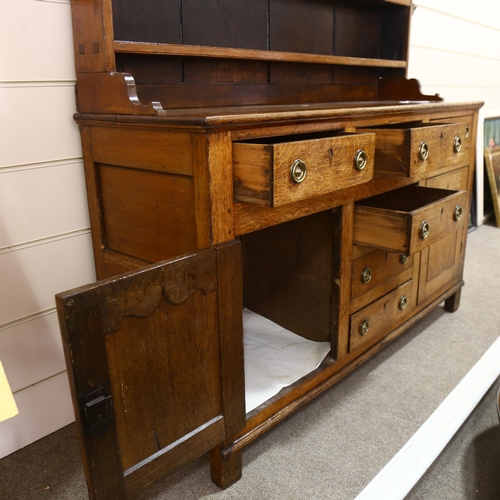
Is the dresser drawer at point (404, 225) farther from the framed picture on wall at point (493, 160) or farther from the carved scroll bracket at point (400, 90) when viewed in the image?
the framed picture on wall at point (493, 160)

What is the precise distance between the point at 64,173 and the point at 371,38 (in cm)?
143

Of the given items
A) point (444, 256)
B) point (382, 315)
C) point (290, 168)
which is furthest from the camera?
point (444, 256)

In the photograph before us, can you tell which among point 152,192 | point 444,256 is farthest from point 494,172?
point 152,192

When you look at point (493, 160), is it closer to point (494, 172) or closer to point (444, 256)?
point (494, 172)

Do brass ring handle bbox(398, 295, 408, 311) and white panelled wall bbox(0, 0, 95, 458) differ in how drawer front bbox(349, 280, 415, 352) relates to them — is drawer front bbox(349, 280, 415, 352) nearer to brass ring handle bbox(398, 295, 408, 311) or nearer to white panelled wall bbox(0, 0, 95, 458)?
brass ring handle bbox(398, 295, 408, 311)

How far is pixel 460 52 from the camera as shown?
3.17 meters

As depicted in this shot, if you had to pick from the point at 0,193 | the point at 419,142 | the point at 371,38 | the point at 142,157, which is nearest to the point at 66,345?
the point at 142,157

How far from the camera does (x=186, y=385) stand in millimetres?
1044

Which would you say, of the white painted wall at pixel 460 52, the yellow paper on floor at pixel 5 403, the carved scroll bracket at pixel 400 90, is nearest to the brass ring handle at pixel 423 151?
the carved scroll bracket at pixel 400 90

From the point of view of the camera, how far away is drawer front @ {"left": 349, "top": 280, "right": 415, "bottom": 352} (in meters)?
1.60

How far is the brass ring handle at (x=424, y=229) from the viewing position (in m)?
1.46

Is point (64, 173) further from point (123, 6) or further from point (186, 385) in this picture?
point (186, 385)

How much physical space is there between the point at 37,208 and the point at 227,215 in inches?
22.9

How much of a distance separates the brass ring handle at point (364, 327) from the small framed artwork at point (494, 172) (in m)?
2.22
